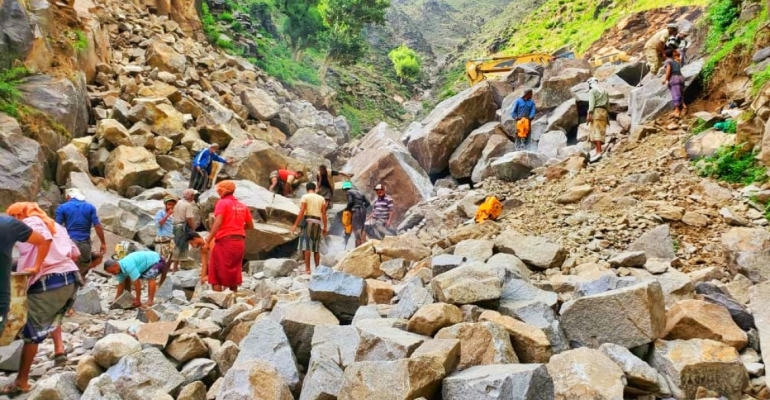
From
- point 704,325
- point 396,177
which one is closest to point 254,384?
point 704,325

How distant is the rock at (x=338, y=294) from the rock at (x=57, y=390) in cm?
180

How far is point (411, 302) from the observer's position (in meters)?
4.09

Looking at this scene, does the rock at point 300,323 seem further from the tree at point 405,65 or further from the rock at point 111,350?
the tree at point 405,65

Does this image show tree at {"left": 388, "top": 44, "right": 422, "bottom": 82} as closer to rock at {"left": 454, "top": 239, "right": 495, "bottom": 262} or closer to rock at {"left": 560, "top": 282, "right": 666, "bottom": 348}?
rock at {"left": 454, "top": 239, "right": 495, "bottom": 262}

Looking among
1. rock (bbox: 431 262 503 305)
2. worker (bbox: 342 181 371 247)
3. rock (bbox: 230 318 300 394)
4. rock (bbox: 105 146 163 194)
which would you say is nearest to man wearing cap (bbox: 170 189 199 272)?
worker (bbox: 342 181 371 247)

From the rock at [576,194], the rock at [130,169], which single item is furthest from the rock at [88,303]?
the rock at [576,194]

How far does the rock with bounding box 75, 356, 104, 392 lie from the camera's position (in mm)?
3527

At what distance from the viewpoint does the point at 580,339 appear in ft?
11.6

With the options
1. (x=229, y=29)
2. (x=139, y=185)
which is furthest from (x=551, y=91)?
(x=229, y=29)

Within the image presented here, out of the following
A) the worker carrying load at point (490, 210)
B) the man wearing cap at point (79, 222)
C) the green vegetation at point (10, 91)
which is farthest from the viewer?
the green vegetation at point (10, 91)

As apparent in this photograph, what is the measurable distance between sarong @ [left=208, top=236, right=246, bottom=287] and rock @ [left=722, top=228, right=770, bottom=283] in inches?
217

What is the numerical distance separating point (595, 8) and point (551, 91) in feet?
75.2

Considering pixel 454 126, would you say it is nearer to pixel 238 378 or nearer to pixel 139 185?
pixel 139 185

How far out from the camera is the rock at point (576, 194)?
8.38 metres
